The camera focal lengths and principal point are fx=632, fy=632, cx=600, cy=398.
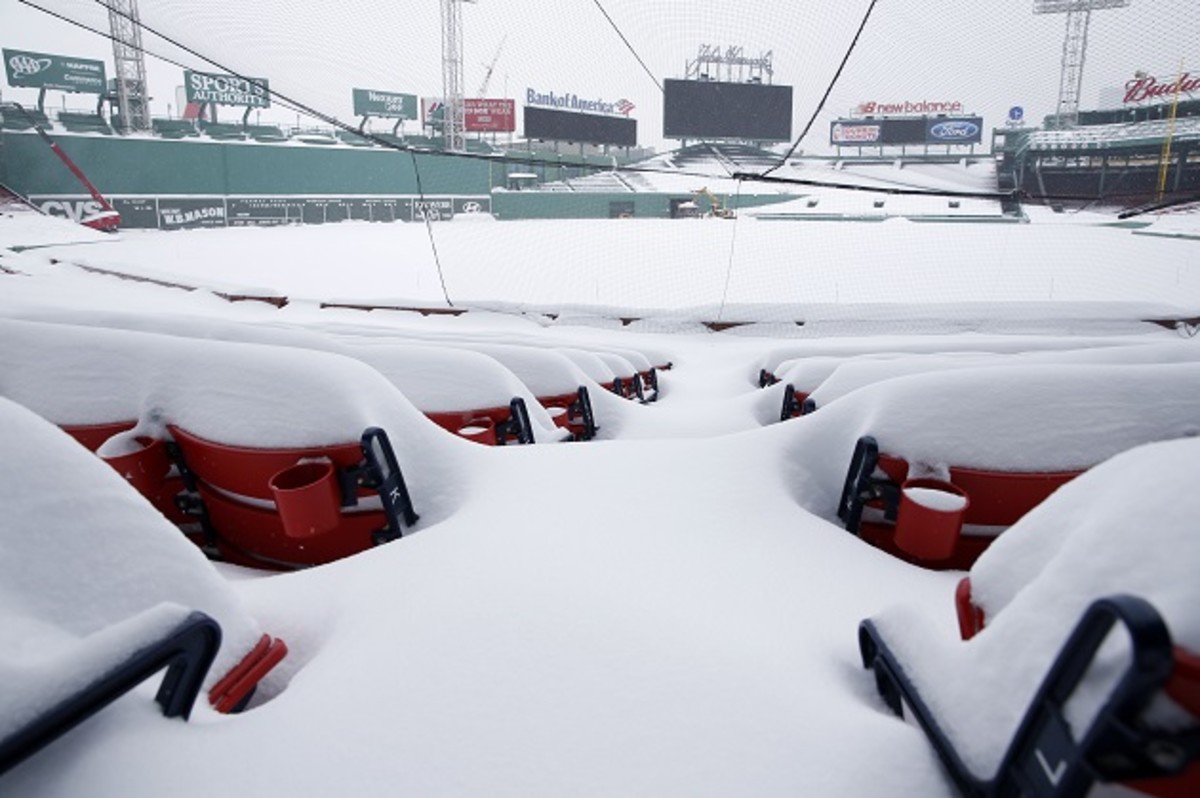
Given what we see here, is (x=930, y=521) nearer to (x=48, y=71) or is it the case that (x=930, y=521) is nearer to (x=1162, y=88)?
(x=1162, y=88)

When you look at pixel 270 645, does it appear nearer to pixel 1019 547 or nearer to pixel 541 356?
pixel 1019 547

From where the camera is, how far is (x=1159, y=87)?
753cm

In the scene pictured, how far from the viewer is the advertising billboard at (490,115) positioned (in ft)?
120

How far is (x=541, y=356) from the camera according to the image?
3.17 m

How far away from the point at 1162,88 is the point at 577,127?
3189 centimetres

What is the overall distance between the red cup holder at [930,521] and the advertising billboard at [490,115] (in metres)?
39.0

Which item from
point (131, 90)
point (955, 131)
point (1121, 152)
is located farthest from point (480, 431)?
point (955, 131)

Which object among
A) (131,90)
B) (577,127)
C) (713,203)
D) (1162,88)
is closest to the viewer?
(1162,88)

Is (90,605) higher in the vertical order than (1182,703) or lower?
lower

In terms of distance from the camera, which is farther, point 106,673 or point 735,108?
point 735,108

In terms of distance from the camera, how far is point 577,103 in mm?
42844

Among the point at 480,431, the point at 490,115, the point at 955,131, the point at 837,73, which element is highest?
the point at 490,115

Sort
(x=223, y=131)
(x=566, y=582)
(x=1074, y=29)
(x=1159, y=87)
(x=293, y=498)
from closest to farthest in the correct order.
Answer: (x=566, y=582) → (x=293, y=498) → (x=1074, y=29) → (x=1159, y=87) → (x=223, y=131)

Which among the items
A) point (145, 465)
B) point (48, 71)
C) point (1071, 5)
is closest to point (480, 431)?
point (145, 465)
